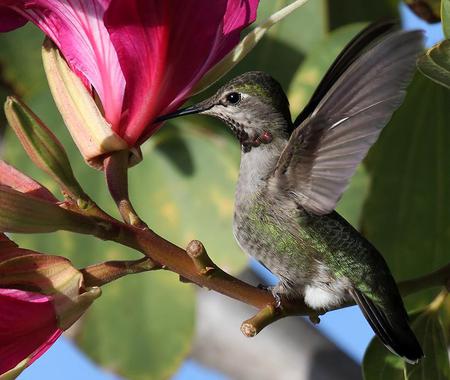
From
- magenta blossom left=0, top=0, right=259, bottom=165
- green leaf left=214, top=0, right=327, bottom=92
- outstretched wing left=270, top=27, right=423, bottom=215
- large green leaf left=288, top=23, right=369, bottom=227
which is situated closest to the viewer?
outstretched wing left=270, top=27, right=423, bottom=215

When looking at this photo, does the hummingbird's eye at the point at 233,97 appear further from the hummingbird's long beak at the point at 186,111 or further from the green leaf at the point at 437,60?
the green leaf at the point at 437,60

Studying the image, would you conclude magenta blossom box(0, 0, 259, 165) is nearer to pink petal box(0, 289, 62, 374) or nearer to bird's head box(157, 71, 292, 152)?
bird's head box(157, 71, 292, 152)

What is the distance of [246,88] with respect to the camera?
1.10 meters

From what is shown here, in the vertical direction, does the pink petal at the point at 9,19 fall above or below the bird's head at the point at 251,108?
above

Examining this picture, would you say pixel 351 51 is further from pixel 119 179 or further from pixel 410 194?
pixel 410 194

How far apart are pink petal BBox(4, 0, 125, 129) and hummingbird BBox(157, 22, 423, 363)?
0.18 feet

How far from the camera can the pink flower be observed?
0.90 metres

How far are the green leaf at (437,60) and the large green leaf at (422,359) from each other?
1.04 ft

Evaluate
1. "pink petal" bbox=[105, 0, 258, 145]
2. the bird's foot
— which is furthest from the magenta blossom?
the bird's foot

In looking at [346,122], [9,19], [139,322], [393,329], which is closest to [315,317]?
[393,329]

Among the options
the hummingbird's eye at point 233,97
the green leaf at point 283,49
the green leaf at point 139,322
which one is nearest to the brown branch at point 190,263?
the hummingbird's eye at point 233,97

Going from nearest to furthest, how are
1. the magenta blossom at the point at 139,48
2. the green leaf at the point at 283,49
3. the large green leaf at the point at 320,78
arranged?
the magenta blossom at the point at 139,48, the large green leaf at the point at 320,78, the green leaf at the point at 283,49

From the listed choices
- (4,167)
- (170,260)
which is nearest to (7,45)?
(4,167)

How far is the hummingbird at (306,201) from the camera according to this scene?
3.26 ft
